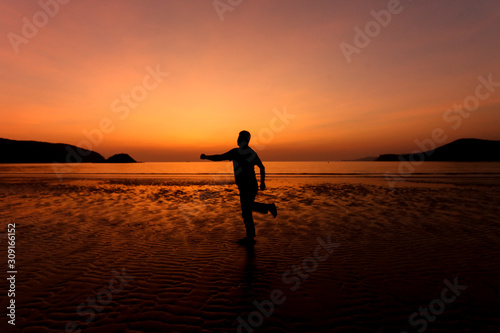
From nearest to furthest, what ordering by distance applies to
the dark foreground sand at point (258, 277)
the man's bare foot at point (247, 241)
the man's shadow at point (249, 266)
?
the dark foreground sand at point (258, 277) → the man's shadow at point (249, 266) → the man's bare foot at point (247, 241)

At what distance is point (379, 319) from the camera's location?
4.04m

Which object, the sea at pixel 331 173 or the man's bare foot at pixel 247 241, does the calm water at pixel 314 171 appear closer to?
the sea at pixel 331 173

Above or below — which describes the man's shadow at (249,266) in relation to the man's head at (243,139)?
below

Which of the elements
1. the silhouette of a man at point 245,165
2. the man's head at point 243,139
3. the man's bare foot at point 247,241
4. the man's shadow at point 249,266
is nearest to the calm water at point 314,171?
the man's bare foot at point 247,241

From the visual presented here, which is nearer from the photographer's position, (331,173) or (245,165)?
(245,165)

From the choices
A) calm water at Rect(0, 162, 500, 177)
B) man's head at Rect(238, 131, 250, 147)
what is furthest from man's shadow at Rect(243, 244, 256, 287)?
calm water at Rect(0, 162, 500, 177)

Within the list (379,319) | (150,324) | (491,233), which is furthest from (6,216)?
(491,233)

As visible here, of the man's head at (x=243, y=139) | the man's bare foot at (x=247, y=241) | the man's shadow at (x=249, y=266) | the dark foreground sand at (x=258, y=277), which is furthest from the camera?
the man's bare foot at (x=247, y=241)

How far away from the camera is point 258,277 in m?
5.71

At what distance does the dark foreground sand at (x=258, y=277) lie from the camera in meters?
4.04

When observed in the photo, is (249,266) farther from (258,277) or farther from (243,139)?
(243,139)

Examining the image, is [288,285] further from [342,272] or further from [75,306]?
[75,306]

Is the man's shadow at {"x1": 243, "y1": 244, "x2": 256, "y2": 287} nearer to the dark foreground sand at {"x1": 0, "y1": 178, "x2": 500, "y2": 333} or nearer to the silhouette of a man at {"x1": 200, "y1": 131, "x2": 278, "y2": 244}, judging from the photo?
the dark foreground sand at {"x1": 0, "y1": 178, "x2": 500, "y2": 333}

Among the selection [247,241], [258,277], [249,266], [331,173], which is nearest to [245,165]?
[247,241]
